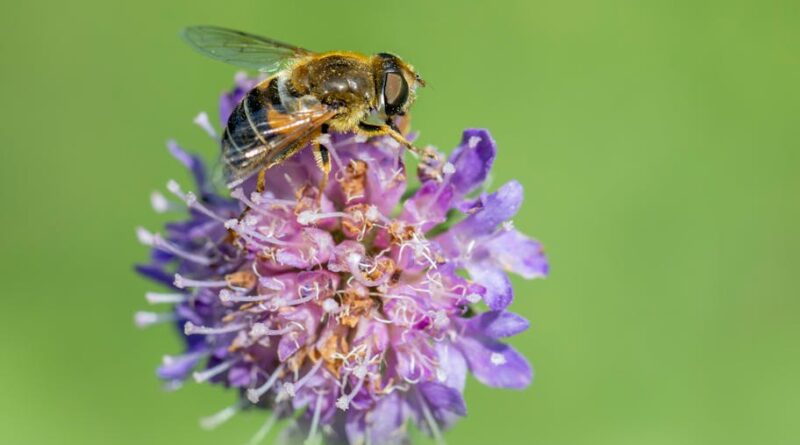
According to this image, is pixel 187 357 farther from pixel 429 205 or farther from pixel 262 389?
pixel 429 205

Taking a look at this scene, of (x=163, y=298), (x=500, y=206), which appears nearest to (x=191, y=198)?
(x=163, y=298)

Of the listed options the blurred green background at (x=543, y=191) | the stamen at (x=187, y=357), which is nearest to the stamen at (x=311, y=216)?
the stamen at (x=187, y=357)

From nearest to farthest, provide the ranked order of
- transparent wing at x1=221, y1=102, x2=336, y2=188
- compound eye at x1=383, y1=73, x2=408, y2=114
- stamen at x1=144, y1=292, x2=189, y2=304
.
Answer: transparent wing at x1=221, y1=102, x2=336, y2=188, compound eye at x1=383, y1=73, x2=408, y2=114, stamen at x1=144, y1=292, x2=189, y2=304

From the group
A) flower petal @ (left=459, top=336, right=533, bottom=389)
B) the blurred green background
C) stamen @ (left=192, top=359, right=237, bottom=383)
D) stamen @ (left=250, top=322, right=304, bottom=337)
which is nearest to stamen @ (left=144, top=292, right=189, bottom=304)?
stamen @ (left=192, top=359, right=237, bottom=383)

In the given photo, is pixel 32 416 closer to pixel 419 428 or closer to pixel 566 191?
pixel 419 428

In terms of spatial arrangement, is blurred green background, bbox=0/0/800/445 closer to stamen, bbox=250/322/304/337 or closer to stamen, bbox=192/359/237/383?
stamen, bbox=192/359/237/383

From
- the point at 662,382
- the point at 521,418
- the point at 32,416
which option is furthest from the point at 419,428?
the point at 32,416

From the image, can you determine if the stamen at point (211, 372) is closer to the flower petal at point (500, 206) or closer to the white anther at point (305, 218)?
the white anther at point (305, 218)
